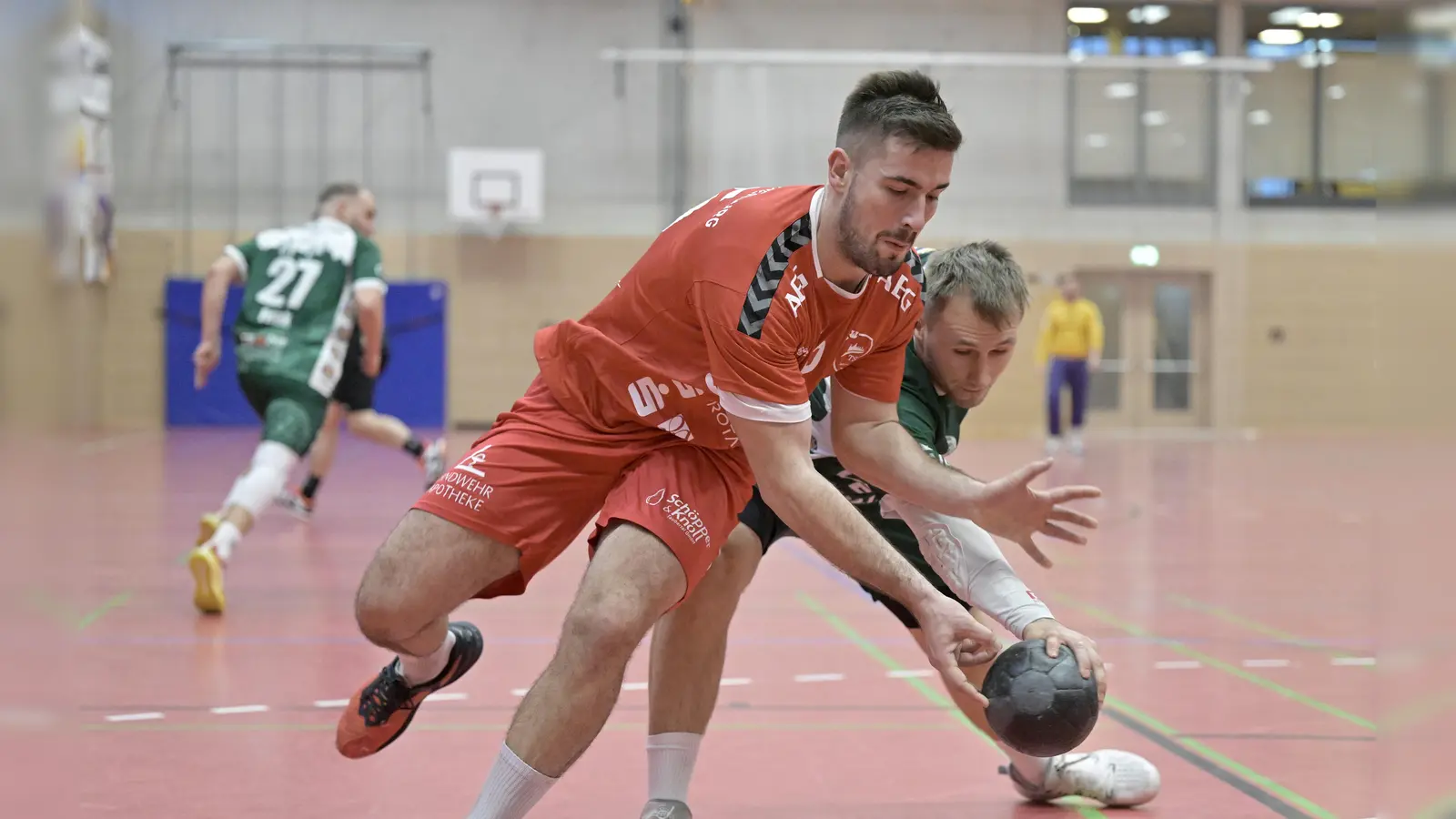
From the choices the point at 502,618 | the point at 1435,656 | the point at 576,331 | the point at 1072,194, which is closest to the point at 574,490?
the point at 576,331

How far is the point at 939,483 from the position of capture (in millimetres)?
2941

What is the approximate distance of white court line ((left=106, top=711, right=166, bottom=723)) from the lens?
4055 millimetres

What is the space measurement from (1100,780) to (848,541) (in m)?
1.14

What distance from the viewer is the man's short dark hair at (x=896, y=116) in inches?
106

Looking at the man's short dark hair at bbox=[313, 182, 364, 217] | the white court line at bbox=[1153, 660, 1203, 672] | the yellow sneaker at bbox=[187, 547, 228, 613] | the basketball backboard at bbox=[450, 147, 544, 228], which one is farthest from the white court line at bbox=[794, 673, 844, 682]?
the basketball backboard at bbox=[450, 147, 544, 228]

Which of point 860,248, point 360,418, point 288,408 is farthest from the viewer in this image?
point 360,418

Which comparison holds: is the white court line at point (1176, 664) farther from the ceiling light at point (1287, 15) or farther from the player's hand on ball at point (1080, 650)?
the ceiling light at point (1287, 15)

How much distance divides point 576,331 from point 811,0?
18.4 meters

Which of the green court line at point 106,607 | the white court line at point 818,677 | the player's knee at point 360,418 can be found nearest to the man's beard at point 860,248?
the white court line at point 818,677

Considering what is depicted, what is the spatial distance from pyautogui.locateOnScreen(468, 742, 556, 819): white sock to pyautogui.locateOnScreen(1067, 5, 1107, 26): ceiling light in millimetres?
20052

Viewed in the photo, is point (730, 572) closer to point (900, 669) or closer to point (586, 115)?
point (900, 669)

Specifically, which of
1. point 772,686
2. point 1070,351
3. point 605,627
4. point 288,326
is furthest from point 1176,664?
point 1070,351

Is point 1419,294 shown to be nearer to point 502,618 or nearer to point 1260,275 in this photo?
A: point 502,618

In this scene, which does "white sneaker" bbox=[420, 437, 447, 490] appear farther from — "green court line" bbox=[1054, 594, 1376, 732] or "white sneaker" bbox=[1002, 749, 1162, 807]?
"white sneaker" bbox=[1002, 749, 1162, 807]
